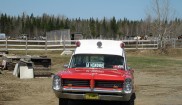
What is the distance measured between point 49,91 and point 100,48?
3.61m

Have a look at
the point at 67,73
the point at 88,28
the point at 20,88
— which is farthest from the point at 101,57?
the point at 88,28

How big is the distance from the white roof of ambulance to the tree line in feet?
259

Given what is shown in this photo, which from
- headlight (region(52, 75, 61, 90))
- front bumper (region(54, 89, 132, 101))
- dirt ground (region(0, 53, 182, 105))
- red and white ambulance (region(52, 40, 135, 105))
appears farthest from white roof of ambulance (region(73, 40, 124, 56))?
front bumper (region(54, 89, 132, 101))

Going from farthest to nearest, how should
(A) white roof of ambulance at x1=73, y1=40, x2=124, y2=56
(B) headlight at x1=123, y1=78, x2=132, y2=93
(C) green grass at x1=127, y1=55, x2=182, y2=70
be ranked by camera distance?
(C) green grass at x1=127, y1=55, x2=182, y2=70 → (A) white roof of ambulance at x1=73, y1=40, x2=124, y2=56 → (B) headlight at x1=123, y1=78, x2=132, y2=93

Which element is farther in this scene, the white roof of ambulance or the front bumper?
the white roof of ambulance

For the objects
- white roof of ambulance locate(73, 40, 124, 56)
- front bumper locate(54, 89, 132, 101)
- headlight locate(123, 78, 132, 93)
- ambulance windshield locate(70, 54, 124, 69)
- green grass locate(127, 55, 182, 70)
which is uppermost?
white roof of ambulance locate(73, 40, 124, 56)

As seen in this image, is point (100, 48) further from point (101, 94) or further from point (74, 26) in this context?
point (74, 26)

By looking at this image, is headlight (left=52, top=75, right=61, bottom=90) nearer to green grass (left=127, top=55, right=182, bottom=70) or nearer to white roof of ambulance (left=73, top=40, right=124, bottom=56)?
white roof of ambulance (left=73, top=40, right=124, bottom=56)

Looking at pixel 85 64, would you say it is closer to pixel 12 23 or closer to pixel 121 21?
pixel 12 23

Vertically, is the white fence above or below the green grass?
above

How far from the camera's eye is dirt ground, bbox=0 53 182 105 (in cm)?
1284

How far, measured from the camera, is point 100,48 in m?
12.2

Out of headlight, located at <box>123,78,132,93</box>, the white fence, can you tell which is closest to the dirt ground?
headlight, located at <box>123,78,132,93</box>

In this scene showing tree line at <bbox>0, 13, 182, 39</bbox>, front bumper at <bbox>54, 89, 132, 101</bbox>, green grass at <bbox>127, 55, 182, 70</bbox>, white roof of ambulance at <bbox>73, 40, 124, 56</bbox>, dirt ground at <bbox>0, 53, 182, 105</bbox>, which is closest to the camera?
front bumper at <bbox>54, 89, 132, 101</bbox>
